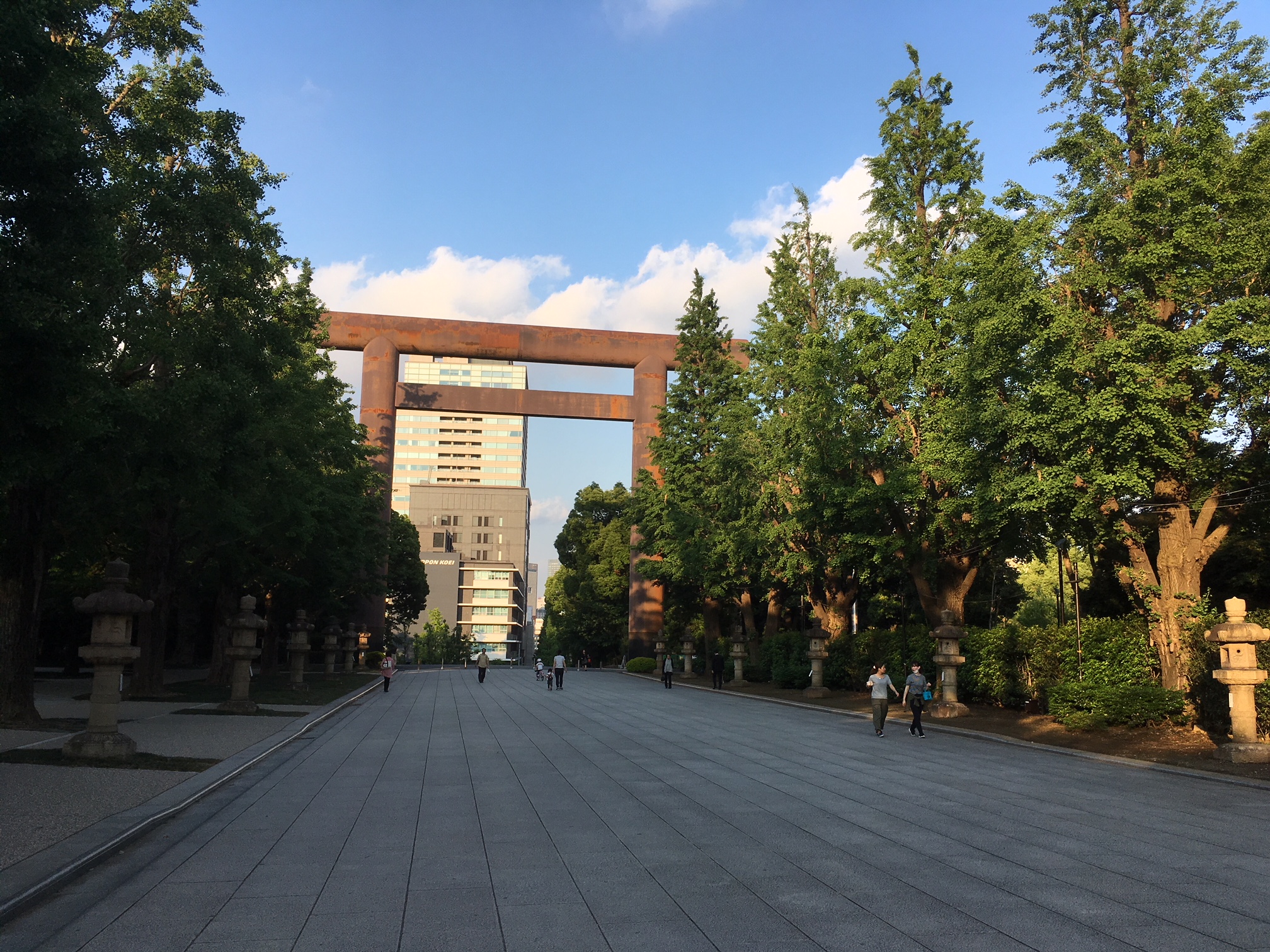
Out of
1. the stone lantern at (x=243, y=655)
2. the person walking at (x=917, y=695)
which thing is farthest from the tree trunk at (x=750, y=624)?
the stone lantern at (x=243, y=655)

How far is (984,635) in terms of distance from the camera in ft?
79.9

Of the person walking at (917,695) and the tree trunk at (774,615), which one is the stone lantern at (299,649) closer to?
the tree trunk at (774,615)

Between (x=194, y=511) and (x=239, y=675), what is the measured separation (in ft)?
15.3

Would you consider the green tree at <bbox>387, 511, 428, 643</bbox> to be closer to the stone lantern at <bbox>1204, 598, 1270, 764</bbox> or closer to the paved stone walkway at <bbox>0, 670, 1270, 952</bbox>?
the paved stone walkway at <bbox>0, 670, 1270, 952</bbox>

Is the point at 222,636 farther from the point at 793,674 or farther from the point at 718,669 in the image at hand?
the point at 793,674

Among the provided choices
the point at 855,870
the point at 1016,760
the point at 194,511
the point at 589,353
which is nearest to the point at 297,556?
the point at 194,511

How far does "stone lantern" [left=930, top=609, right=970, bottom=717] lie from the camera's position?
76.9 ft

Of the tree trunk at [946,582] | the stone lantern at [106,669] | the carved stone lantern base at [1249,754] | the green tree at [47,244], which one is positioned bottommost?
the carved stone lantern base at [1249,754]

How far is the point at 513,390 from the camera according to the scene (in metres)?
54.0

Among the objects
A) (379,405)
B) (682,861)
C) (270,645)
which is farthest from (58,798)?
(379,405)

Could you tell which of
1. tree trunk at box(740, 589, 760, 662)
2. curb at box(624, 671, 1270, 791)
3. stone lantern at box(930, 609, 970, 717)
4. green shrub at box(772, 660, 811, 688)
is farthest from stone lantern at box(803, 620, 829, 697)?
tree trunk at box(740, 589, 760, 662)

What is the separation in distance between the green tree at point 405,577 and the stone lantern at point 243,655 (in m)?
41.7

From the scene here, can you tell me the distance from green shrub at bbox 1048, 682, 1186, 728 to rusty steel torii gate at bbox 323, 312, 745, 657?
109ft

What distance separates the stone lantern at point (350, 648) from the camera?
49.1m
